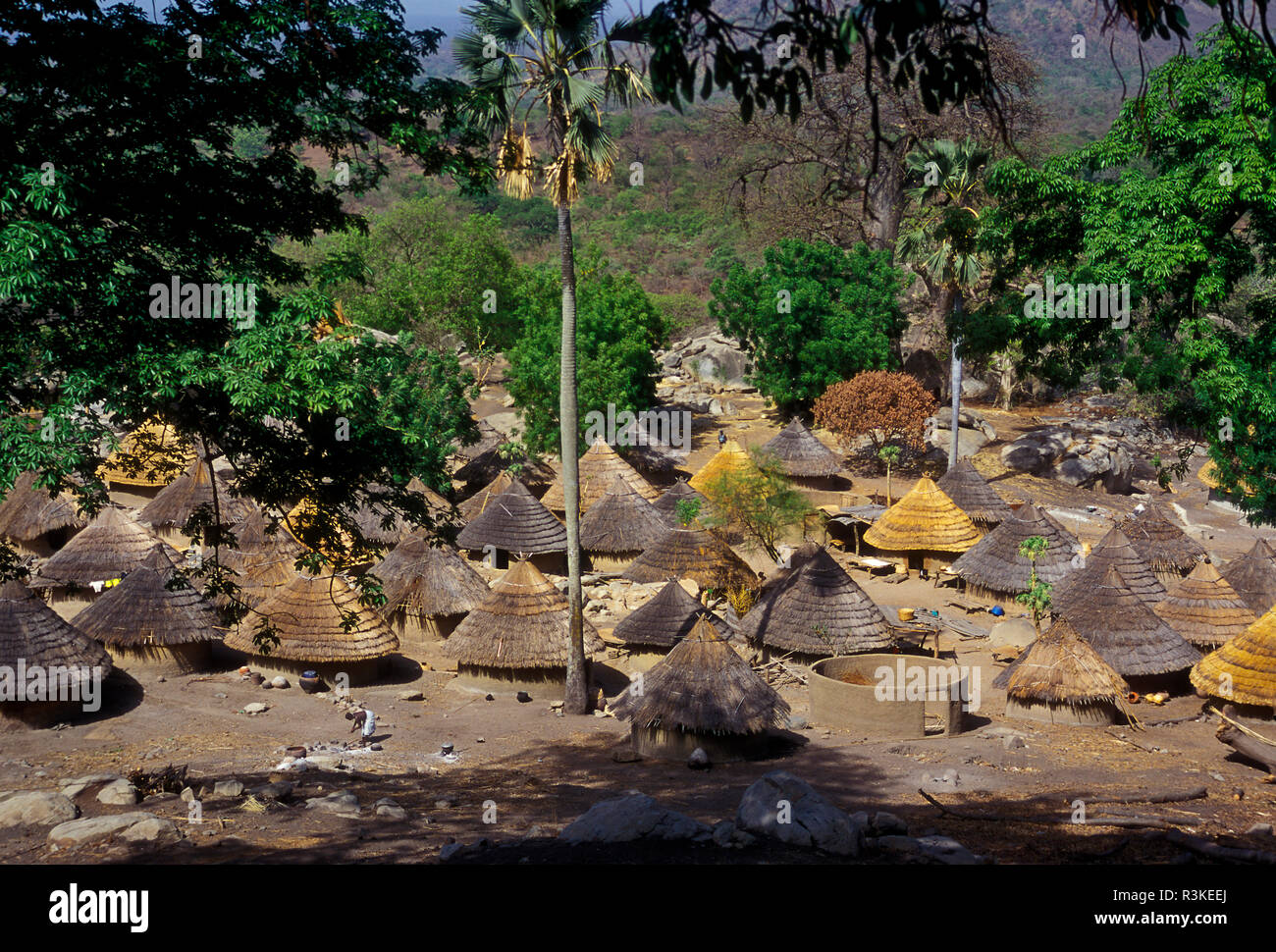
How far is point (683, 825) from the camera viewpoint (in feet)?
30.8

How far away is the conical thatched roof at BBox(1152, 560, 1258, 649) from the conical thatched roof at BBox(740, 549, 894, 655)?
5.41 meters

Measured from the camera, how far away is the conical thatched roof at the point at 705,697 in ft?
53.7

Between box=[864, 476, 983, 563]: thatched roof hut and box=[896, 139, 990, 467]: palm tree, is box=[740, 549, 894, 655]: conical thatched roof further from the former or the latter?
box=[896, 139, 990, 467]: palm tree

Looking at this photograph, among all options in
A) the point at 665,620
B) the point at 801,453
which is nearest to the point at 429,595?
the point at 665,620

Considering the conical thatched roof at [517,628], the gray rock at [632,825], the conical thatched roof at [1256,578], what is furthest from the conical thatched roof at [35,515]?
the conical thatched roof at [1256,578]

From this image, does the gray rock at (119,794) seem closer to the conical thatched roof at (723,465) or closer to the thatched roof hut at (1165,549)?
the conical thatched roof at (723,465)

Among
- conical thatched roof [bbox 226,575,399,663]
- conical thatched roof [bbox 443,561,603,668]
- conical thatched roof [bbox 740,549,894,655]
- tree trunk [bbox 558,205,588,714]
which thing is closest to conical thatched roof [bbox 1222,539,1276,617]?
conical thatched roof [bbox 740,549,894,655]

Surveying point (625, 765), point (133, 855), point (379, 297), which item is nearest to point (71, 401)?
point (133, 855)

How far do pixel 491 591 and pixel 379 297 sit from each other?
86.2 feet

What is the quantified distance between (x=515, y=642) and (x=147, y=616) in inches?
260

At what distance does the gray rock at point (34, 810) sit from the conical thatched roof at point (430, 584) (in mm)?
12367

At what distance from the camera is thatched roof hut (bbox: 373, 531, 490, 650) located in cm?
2314

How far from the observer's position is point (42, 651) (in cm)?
1762

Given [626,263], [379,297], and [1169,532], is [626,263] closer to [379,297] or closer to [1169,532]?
[379,297]
